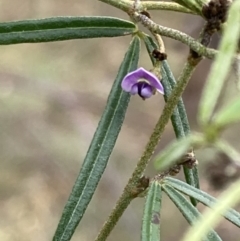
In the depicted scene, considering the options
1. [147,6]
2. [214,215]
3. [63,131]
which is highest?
[63,131]

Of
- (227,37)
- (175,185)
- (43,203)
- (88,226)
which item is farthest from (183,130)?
(43,203)

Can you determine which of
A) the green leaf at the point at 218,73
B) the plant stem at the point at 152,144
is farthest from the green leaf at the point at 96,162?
the green leaf at the point at 218,73

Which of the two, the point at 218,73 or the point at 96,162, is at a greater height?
the point at 96,162

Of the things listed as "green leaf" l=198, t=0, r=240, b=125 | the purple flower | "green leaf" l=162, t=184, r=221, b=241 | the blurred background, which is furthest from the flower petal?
the blurred background

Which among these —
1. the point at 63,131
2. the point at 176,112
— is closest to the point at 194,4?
the point at 176,112

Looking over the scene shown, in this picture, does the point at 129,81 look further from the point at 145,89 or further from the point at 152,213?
the point at 152,213

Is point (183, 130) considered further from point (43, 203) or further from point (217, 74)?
point (43, 203)
